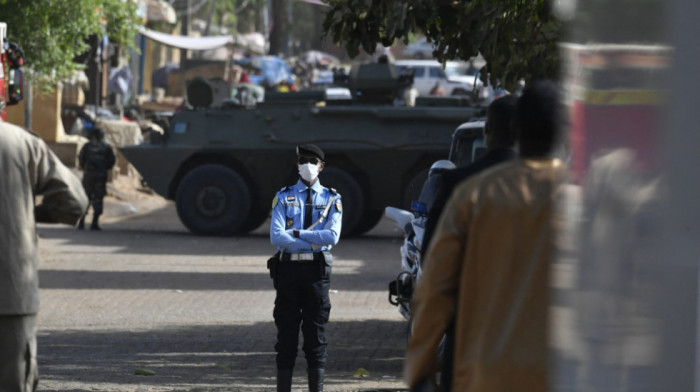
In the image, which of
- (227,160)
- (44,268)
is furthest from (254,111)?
(44,268)

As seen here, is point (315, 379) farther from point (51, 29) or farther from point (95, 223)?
point (95, 223)

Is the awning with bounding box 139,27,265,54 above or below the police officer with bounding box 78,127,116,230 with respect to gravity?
above

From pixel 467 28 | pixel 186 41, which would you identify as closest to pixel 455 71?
pixel 186 41

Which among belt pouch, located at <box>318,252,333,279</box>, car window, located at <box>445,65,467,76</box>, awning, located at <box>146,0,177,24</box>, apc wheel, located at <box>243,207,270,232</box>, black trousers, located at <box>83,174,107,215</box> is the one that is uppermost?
awning, located at <box>146,0,177,24</box>

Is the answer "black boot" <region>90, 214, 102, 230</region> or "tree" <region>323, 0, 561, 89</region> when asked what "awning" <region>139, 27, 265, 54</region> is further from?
"tree" <region>323, 0, 561, 89</region>

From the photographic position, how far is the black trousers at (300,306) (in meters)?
7.48

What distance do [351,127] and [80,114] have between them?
41.6 feet

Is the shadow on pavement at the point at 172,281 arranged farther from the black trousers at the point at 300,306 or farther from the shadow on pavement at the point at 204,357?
the black trousers at the point at 300,306

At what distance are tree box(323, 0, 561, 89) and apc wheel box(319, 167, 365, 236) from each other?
987 cm

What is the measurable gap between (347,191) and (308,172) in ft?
39.0

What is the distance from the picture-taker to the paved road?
8.93 meters

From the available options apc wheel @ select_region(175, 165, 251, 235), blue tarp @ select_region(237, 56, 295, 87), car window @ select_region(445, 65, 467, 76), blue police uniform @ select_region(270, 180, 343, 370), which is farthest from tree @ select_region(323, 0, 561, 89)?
car window @ select_region(445, 65, 467, 76)

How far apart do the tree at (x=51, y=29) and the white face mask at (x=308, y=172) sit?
1100 centimetres

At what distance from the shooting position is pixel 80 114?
101ft
